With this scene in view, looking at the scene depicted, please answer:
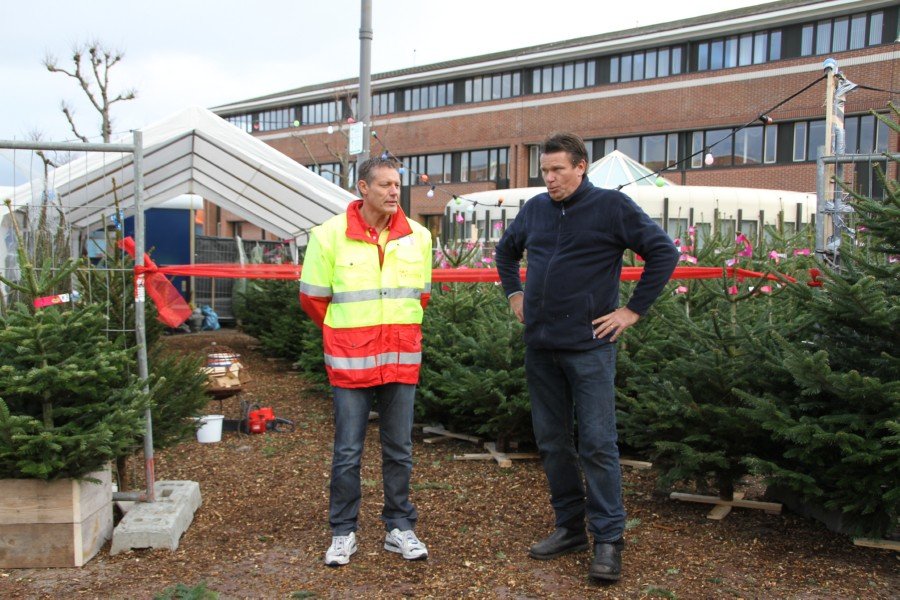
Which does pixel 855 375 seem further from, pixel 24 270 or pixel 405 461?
pixel 24 270

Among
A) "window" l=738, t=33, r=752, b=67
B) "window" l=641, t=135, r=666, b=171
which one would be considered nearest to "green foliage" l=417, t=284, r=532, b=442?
"window" l=738, t=33, r=752, b=67

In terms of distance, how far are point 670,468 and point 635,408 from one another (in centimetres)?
41

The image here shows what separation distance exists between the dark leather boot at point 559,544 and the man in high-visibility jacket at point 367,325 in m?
0.58

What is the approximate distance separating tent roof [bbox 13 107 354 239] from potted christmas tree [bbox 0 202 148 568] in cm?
296

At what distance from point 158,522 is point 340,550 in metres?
1.05

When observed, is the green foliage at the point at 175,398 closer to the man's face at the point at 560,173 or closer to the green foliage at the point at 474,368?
the green foliage at the point at 474,368

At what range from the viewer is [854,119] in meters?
30.3

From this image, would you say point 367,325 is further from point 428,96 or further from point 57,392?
point 428,96

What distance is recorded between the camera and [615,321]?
3654 mm

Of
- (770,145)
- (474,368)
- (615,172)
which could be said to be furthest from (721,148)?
(474,368)

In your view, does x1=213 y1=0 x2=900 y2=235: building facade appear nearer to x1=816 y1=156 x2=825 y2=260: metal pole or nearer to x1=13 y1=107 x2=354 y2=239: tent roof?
x1=13 y1=107 x2=354 y2=239: tent roof

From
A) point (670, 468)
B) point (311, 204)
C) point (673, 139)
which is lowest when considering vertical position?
point (670, 468)

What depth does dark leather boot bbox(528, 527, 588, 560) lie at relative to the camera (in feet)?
13.1

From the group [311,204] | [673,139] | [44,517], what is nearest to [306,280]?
[44,517]
